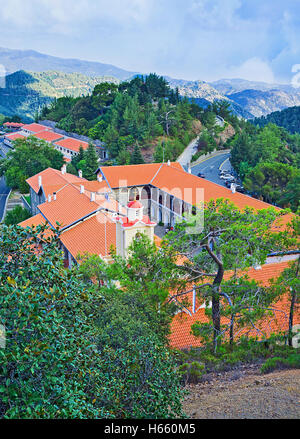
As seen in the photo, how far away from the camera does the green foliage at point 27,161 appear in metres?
47.8

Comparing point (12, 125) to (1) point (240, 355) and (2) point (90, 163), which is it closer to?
(2) point (90, 163)

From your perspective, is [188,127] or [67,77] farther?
[67,77]

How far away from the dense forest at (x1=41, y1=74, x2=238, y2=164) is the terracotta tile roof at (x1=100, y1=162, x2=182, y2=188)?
11675 millimetres

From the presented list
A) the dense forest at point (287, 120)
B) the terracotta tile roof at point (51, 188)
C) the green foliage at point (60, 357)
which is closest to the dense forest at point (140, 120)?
the terracotta tile roof at point (51, 188)

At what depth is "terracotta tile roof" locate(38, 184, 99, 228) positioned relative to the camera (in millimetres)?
22802

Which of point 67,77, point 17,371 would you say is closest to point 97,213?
point 17,371

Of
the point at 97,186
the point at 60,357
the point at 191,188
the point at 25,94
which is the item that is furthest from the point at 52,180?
the point at 25,94

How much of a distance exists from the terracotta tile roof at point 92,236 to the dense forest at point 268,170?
54.9 feet

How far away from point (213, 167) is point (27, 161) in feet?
78.0

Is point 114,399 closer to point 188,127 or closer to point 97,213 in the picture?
point 97,213

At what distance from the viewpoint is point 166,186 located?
107 feet

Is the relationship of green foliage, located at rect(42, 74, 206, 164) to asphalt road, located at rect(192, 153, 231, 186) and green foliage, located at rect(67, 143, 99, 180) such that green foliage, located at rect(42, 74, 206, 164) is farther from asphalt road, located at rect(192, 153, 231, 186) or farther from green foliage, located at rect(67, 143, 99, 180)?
green foliage, located at rect(67, 143, 99, 180)

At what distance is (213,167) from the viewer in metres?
52.4

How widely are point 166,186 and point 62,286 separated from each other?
27025 millimetres
